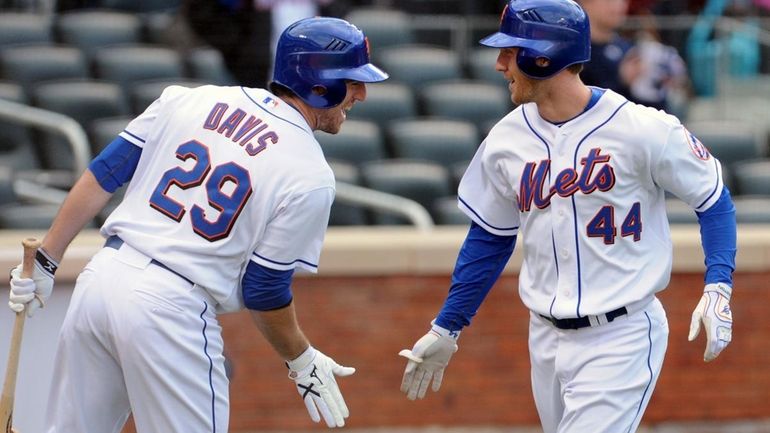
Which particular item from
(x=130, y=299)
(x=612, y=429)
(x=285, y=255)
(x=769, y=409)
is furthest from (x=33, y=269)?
(x=769, y=409)

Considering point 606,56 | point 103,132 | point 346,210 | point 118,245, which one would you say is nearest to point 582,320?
point 118,245

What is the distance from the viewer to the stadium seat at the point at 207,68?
335 inches

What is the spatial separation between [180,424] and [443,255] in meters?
2.90

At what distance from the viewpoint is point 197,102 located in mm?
4371

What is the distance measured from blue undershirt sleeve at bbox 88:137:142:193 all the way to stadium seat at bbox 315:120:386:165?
146 inches

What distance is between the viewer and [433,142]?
27.3 ft

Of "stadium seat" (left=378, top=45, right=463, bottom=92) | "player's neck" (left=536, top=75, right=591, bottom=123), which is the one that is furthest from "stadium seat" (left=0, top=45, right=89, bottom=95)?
"player's neck" (left=536, top=75, right=591, bottom=123)

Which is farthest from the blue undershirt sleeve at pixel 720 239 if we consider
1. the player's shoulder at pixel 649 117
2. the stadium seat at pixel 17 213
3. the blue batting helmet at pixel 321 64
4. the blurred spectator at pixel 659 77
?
the stadium seat at pixel 17 213

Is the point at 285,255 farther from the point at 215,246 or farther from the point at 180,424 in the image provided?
the point at 180,424

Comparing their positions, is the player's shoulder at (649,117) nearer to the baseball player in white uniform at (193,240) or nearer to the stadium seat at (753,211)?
the baseball player in white uniform at (193,240)

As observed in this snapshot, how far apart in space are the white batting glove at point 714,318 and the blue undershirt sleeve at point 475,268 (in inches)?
Answer: 29.1

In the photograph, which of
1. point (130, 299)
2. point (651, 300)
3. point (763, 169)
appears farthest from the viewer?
point (763, 169)

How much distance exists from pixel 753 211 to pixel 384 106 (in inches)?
92.4

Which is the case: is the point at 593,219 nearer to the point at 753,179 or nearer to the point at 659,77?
the point at 659,77
